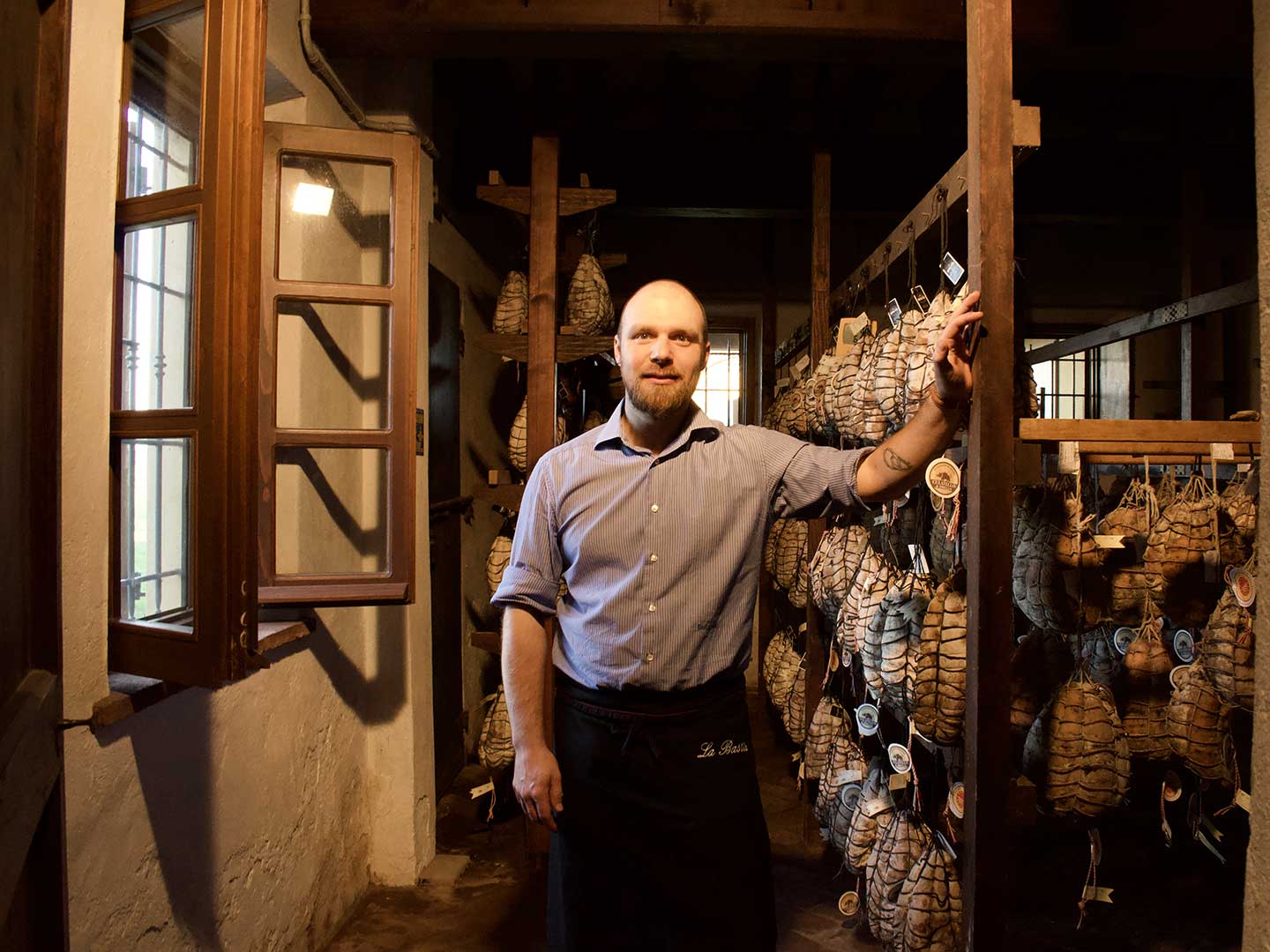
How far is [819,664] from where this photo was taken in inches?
120

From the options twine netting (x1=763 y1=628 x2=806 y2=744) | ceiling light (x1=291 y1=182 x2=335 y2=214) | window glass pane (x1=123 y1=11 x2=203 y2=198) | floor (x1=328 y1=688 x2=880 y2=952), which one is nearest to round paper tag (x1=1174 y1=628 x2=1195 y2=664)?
floor (x1=328 y1=688 x2=880 y2=952)

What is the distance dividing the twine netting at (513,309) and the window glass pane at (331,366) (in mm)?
531

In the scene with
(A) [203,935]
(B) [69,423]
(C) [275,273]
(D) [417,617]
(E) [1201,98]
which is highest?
(E) [1201,98]

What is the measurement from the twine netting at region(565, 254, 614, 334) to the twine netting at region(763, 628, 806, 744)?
1760 mm

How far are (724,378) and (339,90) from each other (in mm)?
3445

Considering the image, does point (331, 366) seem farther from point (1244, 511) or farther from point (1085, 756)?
point (1244, 511)

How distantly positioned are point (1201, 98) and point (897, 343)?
2.49 metres

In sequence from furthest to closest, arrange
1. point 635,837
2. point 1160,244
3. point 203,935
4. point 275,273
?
point 1160,244, point 275,273, point 203,935, point 635,837

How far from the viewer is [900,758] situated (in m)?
2.06

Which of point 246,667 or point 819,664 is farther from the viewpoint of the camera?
point 819,664

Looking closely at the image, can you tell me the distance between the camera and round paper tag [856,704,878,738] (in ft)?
7.60

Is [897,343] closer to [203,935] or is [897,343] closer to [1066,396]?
[203,935]

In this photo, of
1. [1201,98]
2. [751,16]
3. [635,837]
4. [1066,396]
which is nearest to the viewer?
[635,837]

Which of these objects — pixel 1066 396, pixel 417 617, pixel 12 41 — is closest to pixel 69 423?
pixel 12 41
